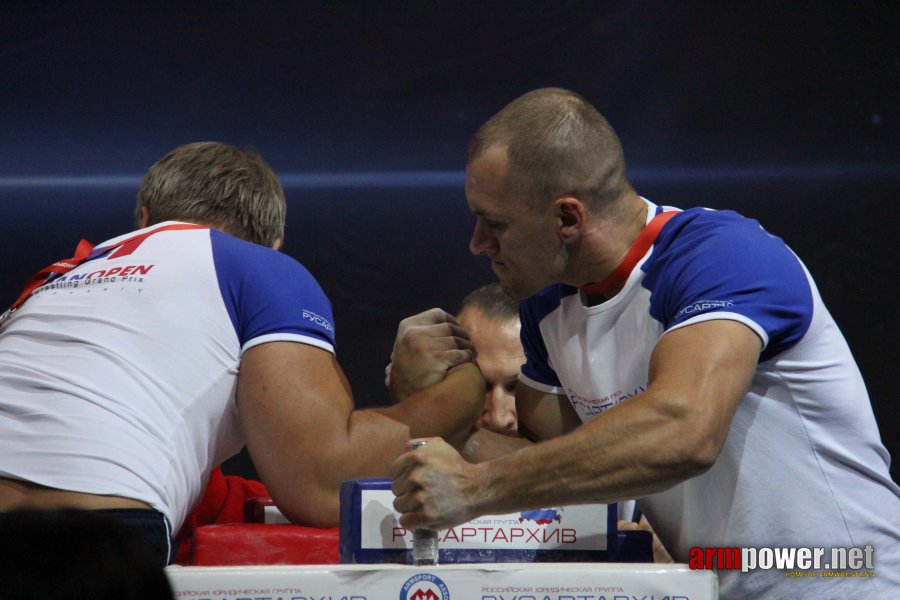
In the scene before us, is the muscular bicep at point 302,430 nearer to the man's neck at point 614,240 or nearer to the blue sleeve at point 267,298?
the blue sleeve at point 267,298

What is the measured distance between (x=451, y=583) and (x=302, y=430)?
41 cm

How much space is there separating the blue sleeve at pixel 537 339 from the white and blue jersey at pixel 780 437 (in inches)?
12.1

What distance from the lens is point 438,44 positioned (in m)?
2.95

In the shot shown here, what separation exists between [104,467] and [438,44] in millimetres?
1825

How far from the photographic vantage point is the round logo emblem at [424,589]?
118 centimetres

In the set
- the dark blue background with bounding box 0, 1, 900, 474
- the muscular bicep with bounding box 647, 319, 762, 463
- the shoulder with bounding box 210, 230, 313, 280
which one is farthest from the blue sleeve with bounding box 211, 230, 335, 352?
the dark blue background with bounding box 0, 1, 900, 474

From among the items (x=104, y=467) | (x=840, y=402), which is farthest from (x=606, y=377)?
(x=104, y=467)

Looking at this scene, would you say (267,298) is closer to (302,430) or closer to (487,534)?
(302,430)

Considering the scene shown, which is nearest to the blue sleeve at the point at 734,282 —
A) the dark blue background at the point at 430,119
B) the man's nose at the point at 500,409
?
the man's nose at the point at 500,409

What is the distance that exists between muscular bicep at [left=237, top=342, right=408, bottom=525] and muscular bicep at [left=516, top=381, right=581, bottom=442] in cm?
39

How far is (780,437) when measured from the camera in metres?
1.48

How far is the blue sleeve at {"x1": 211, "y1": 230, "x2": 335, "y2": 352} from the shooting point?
156cm

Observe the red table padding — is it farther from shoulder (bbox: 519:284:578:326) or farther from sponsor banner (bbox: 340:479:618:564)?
shoulder (bbox: 519:284:578:326)

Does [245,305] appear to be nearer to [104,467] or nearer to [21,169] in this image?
[104,467]
